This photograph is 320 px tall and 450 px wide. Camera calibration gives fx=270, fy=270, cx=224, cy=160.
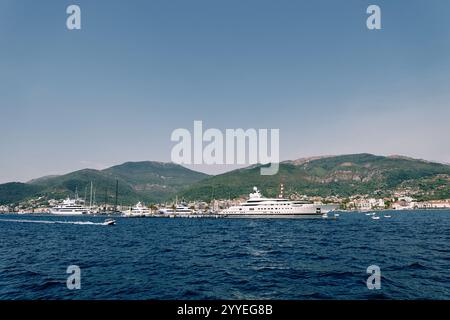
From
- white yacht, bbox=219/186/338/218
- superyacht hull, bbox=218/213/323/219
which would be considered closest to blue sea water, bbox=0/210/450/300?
superyacht hull, bbox=218/213/323/219

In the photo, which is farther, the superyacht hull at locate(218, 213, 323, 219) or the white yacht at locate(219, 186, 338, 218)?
the white yacht at locate(219, 186, 338, 218)

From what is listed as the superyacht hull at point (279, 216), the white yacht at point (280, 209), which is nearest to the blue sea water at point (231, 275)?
the superyacht hull at point (279, 216)

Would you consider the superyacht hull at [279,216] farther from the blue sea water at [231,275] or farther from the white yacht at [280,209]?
the blue sea water at [231,275]

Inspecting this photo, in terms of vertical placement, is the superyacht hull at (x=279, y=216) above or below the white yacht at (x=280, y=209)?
below

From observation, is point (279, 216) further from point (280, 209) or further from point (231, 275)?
point (231, 275)

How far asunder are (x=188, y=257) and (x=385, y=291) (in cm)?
1906

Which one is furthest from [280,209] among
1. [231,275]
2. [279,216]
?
[231,275]

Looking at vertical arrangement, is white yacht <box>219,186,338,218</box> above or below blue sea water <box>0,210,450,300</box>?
below

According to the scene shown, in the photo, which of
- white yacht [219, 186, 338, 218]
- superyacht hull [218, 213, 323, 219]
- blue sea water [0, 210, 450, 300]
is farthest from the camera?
white yacht [219, 186, 338, 218]

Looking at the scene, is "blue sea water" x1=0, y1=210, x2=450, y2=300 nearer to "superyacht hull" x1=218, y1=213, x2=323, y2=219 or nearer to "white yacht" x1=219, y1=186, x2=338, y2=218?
"superyacht hull" x1=218, y1=213, x2=323, y2=219

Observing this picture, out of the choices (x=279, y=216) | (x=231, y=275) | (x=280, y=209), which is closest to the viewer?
(x=231, y=275)

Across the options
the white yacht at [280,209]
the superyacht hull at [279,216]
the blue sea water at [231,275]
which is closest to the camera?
the blue sea water at [231,275]
